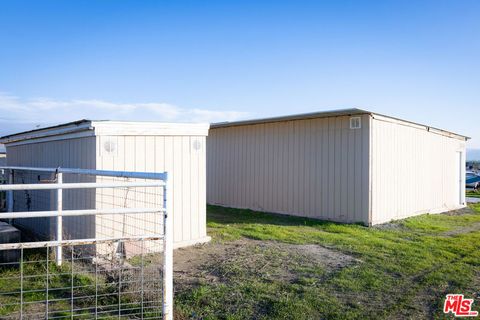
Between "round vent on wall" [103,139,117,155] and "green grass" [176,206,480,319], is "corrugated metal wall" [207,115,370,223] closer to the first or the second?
"green grass" [176,206,480,319]

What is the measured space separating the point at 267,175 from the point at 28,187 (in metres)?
8.84

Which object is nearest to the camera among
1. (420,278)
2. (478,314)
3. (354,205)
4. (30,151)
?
(478,314)

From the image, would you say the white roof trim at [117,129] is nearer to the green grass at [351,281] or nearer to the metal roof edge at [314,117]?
the green grass at [351,281]

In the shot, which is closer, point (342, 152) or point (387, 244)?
point (387, 244)

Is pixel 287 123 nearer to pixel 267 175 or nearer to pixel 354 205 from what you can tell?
pixel 267 175

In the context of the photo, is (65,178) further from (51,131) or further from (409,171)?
(409,171)

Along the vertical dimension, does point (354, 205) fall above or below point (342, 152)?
below

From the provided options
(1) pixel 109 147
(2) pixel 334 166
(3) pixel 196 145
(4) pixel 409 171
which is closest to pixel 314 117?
(2) pixel 334 166

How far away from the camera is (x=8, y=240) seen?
5805 millimetres

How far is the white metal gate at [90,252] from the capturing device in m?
3.51

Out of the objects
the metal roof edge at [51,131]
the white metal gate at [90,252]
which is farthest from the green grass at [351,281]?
the metal roof edge at [51,131]

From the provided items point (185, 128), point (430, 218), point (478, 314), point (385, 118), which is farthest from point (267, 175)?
point (478, 314)

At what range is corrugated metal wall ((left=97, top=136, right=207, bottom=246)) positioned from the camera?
6025 millimetres

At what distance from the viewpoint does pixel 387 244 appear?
714 centimetres
